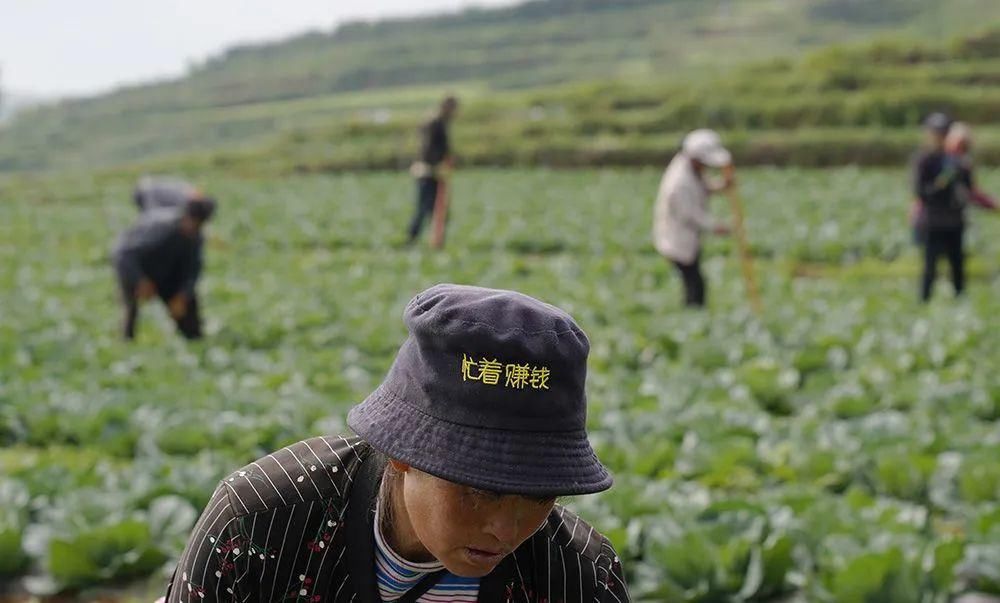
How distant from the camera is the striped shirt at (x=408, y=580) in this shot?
1.82m

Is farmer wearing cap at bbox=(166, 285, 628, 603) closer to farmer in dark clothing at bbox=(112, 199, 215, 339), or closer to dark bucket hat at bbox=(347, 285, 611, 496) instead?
dark bucket hat at bbox=(347, 285, 611, 496)

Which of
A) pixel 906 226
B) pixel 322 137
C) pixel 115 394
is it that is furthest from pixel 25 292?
pixel 322 137

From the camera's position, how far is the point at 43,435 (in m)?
7.14

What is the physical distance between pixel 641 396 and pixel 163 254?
142 inches

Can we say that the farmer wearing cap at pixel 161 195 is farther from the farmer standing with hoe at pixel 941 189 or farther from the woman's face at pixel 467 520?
the woman's face at pixel 467 520

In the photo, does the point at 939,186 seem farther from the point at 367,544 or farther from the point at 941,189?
the point at 367,544

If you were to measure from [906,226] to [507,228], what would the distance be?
577cm

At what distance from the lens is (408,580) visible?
1.84 meters

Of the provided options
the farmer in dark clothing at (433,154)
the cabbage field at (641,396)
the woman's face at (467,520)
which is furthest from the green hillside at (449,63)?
the woman's face at (467,520)

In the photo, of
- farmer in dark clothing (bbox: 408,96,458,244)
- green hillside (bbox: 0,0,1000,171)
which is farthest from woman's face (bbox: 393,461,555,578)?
green hillside (bbox: 0,0,1000,171)

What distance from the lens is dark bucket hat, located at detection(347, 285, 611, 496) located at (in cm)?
156

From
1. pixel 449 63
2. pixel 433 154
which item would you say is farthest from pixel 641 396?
pixel 449 63

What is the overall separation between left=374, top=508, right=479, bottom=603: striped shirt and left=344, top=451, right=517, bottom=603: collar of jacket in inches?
0.7

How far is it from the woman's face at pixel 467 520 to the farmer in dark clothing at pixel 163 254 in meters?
6.93
